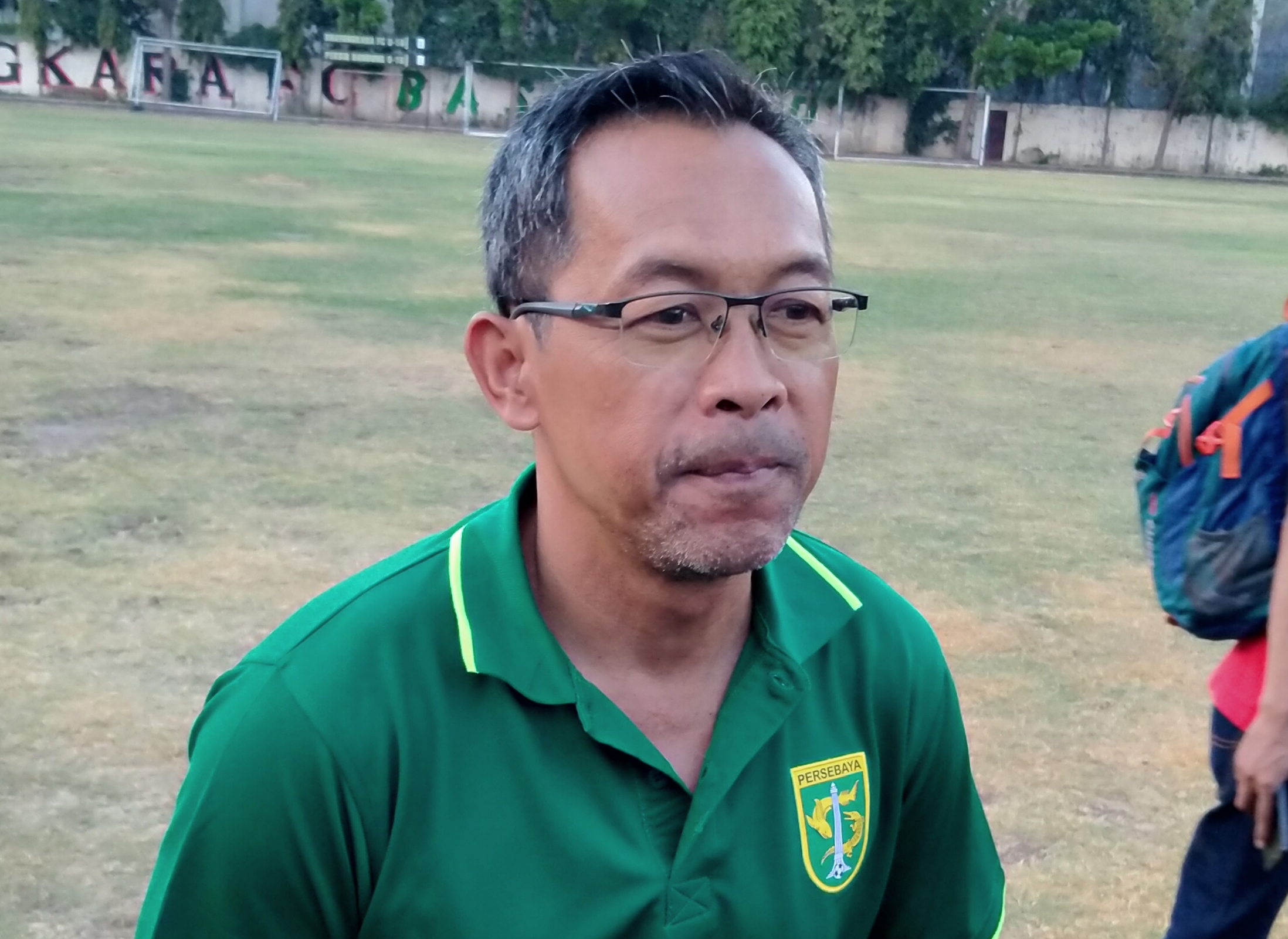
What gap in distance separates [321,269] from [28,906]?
1044 centimetres

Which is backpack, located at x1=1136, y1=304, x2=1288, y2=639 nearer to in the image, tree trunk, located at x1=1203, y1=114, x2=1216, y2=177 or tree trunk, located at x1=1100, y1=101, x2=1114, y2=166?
tree trunk, located at x1=1100, y1=101, x2=1114, y2=166

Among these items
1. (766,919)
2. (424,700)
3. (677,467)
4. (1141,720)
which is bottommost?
(1141,720)

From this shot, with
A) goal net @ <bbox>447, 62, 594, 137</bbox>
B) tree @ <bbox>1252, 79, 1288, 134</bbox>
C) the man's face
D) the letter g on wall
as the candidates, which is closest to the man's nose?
the man's face

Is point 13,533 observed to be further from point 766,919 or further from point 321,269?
point 321,269

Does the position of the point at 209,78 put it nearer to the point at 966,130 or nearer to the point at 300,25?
the point at 300,25

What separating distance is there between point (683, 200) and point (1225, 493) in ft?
4.10

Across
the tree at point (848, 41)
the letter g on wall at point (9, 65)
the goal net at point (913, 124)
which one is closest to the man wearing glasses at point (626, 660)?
the goal net at point (913, 124)

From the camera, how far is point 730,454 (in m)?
1.69

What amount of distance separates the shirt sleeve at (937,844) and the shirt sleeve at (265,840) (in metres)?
0.74

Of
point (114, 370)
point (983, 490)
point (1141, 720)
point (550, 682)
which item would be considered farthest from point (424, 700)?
point (114, 370)

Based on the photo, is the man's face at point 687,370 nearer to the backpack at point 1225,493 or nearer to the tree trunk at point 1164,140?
the backpack at point 1225,493

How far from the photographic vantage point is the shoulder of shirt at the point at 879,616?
193 centimetres

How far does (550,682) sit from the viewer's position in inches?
66.1

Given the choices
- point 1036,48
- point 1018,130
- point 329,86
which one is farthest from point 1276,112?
point 329,86
